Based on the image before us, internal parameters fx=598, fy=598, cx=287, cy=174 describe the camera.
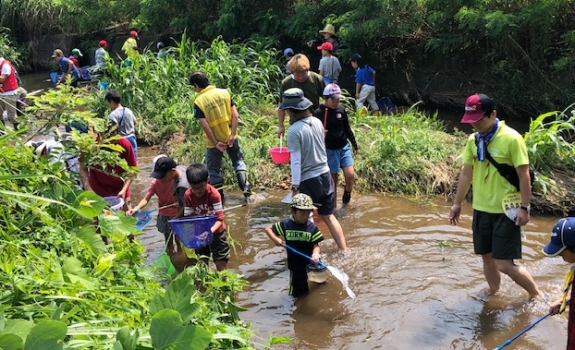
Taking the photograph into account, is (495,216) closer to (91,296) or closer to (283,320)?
(283,320)

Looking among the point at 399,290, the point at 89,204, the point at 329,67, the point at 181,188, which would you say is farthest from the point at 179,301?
the point at 329,67

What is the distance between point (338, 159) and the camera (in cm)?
695

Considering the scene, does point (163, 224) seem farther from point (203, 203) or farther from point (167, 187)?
point (203, 203)

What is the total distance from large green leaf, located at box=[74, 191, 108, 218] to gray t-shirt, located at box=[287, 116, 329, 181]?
9.40 feet

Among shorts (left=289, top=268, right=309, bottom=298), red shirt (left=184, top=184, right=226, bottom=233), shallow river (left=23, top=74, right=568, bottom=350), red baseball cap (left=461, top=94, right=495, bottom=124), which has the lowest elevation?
shallow river (left=23, top=74, right=568, bottom=350)

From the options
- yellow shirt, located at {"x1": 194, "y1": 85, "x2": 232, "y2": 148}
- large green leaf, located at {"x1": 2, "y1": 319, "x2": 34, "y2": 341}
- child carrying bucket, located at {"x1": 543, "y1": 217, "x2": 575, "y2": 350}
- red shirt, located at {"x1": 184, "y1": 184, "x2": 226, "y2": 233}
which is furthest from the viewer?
yellow shirt, located at {"x1": 194, "y1": 85, "x2": 232, "y2": 148}

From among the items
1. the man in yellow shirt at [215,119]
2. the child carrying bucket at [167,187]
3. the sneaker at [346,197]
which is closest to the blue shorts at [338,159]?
the sneaker at [346,197]

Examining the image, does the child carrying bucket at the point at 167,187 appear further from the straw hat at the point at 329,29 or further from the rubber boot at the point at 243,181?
the straw hat at the point at 329,29

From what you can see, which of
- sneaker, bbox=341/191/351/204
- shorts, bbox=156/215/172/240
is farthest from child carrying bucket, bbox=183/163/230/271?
sneaker, bbox=341/191/351/204

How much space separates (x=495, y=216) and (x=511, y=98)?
729 cm

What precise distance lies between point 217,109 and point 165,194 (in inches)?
65.7

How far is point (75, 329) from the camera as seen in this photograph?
7.50 ft

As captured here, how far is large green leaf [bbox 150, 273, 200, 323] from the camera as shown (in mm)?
2283

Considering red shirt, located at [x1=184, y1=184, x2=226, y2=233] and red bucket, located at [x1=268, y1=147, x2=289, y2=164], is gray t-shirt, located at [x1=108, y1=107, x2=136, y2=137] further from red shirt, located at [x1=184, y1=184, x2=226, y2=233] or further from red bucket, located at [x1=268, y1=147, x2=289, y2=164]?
red shirt, located at [x1=184, y1=184, x2=226, y2=233]
